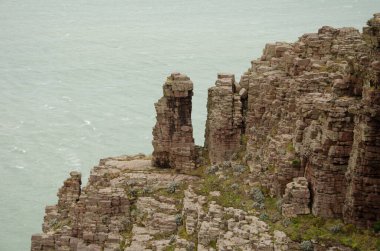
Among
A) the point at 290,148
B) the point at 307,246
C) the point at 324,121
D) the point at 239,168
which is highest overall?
the point at 324,121

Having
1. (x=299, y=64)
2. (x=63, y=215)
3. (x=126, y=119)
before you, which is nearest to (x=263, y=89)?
(x=299, y=64)

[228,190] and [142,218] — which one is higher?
[228,190]

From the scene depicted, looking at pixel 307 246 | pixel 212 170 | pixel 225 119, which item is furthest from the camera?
pixel 225 119

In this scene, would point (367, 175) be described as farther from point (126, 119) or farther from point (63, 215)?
point (126, 119)

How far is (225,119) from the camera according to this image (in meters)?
98.1

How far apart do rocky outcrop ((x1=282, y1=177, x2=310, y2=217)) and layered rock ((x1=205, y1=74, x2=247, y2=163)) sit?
19.4m

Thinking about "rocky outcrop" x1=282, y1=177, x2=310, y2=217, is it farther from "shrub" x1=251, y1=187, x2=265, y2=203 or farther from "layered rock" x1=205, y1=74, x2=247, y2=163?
"layered rock" x1=205, y1=74, x2=247, y2=163

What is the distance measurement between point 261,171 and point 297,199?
10225 mm

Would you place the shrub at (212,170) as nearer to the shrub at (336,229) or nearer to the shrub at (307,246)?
the shrub at (307,246)

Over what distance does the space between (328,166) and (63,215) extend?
35663mm

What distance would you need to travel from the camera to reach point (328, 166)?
76.6 m

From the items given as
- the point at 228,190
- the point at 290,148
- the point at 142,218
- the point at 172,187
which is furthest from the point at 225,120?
the point at 290,148

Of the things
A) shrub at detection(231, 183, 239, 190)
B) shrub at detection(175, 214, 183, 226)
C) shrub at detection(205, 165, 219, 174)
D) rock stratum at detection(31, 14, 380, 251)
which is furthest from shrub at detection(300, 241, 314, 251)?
shrub at detection(205, 165, 219, 174)

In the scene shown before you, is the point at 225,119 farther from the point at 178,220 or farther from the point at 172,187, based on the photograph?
the point at 178,220
